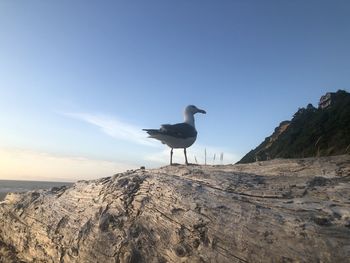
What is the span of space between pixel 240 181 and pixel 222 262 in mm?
1343

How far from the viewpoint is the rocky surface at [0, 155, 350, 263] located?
3.66m

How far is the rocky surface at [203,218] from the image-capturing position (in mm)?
3660

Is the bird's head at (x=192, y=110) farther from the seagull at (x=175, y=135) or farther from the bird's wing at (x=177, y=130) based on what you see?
the bird's wing at (x=177, y=130)

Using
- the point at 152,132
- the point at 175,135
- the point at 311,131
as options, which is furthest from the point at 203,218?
the point at 311,131

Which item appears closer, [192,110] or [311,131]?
[192,110]

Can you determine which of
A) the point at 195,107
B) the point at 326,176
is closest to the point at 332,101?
the point at 195,107

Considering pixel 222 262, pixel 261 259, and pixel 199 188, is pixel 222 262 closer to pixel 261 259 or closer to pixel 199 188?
pixel 261 259

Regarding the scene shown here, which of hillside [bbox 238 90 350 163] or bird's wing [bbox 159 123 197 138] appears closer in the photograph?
bird's wing [bbox 159 123 197 138]

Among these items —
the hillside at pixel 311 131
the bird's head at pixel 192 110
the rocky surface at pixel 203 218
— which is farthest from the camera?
the hillside at pixel 311 131

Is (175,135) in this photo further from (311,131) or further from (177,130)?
(311,131)

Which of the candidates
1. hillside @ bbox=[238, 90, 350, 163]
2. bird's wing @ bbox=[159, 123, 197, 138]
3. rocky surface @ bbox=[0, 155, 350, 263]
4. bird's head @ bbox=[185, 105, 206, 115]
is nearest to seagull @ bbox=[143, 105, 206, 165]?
bird's wing @ bbox=[159, 123, 197, 138]

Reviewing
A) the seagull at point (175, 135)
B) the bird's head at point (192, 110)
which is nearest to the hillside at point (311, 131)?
the bird's head at point (192, 110)

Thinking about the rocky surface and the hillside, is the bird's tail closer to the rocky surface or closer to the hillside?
the rocky surface

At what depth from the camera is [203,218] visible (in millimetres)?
4426
